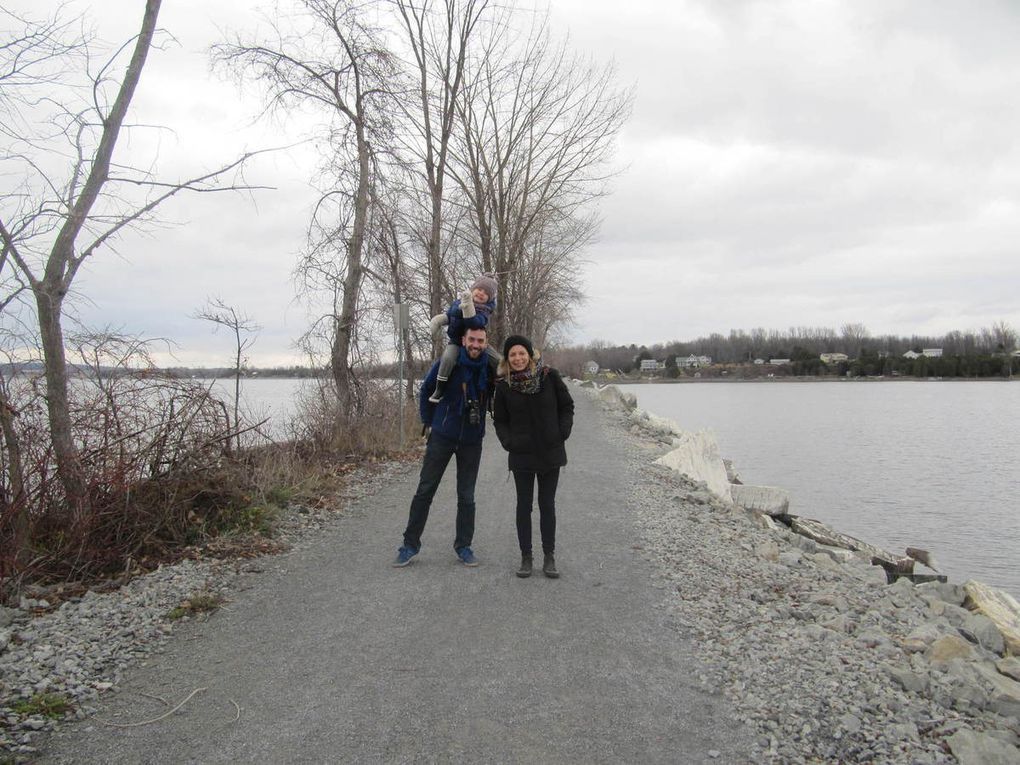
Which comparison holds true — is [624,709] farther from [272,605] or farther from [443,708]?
[272,605]

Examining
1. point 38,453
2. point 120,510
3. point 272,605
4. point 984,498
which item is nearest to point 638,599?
point 272,605

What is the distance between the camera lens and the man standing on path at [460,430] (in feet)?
19.6

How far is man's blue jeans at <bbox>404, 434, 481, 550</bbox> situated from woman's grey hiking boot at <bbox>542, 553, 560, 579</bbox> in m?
0.71

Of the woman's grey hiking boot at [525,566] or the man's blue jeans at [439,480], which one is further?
the man's blue jeans at [439,480]

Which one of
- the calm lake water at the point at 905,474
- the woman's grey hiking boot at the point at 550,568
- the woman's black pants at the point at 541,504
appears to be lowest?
the calm lake water at the point at 905,474

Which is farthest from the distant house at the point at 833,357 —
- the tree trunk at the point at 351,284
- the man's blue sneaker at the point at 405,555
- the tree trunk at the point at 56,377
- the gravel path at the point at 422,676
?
→ the tree trunk at the point at 56,377

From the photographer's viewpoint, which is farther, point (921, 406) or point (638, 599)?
point (921, 406)

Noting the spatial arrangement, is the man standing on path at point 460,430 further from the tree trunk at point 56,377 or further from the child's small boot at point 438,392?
the tree trunk at point 56,377

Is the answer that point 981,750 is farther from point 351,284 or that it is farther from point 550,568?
point 351,284

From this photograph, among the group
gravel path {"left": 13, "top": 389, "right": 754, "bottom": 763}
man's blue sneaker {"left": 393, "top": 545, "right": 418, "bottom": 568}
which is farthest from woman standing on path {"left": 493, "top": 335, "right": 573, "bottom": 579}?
man's blue sneaker {"left": 393, "top": 545, "right": 418, "bottom": 568}

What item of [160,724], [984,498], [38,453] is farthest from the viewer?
[984,498]

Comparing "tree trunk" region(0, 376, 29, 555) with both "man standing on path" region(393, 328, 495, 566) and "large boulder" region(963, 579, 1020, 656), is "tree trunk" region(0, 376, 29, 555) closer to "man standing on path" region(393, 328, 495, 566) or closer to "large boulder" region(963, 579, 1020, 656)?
"man standing on path" region(393, 328, 495, 566)

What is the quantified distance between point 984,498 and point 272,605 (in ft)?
59.0

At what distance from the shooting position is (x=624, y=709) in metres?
3.64
